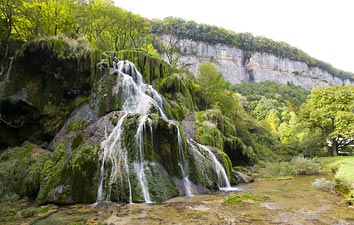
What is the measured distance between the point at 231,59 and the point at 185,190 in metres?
90.8

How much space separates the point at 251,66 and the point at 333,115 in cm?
7511

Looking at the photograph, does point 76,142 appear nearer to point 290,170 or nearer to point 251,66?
point 290,170

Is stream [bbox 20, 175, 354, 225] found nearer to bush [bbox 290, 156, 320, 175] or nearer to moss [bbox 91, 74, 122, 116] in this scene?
moss [bbox 91, 74, 122, 116]

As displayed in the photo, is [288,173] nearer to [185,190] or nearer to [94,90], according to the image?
[185,190]

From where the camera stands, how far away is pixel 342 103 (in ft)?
102

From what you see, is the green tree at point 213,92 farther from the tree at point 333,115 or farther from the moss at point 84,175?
the moss at point 84,175

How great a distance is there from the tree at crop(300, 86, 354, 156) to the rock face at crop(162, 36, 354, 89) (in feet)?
181

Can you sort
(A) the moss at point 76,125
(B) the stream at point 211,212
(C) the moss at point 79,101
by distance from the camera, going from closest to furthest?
(B) the stream at point 211,212 < (A) the moss at point 76,125 < (C) the moss at point 79,101

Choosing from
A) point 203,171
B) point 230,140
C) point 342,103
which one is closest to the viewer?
point 203,171

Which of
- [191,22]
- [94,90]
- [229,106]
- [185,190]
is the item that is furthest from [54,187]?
[191,22]

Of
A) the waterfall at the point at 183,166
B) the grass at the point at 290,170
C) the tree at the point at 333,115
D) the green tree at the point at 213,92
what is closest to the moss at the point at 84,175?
the waterfall at the point at 183,166

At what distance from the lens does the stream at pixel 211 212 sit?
809 cm

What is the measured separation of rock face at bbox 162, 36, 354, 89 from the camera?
3669 inches

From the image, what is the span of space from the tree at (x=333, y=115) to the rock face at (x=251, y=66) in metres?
55.1
